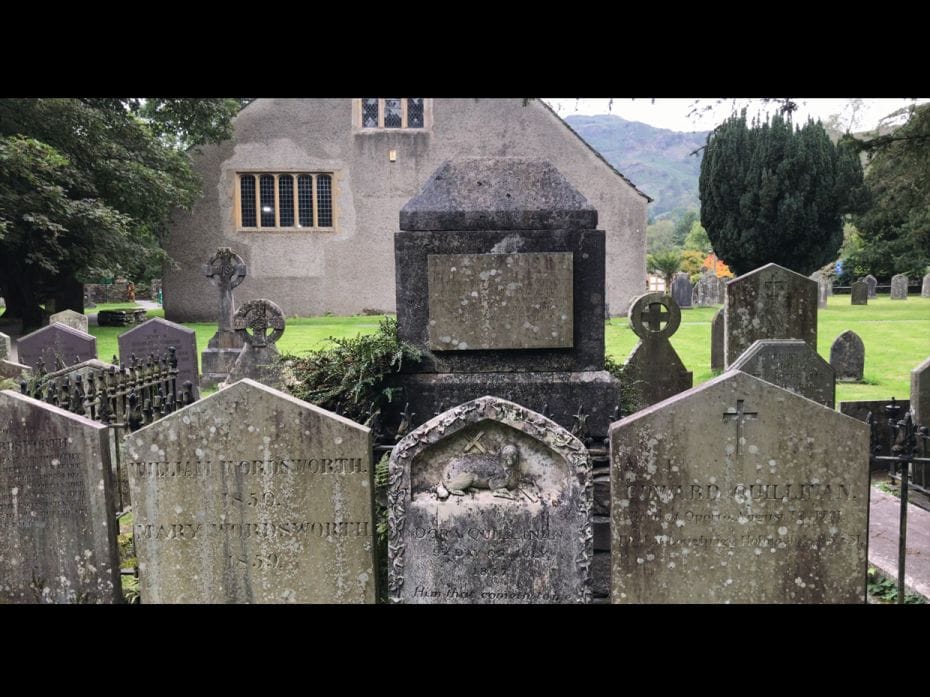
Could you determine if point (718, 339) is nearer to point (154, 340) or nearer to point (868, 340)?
point (868, 340)

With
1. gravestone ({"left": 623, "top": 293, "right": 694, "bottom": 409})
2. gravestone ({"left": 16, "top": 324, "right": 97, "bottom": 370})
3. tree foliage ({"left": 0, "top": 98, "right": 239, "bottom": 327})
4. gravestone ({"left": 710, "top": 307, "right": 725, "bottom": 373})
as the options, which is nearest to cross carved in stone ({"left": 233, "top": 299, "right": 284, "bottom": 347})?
gravestone ({"left": 16, "top": 324, "right": 97, "bottom": 370})

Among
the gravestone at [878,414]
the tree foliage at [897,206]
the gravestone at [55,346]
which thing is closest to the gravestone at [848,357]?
the tree foliage at [897,206]

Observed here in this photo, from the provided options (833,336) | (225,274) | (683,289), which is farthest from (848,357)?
(683,289)

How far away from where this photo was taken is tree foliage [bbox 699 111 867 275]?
26938 mm

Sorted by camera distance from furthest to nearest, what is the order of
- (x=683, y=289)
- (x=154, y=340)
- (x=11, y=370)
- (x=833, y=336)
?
(x=683, y=289) < (x=833, y=336) < (x=154, y=340) < (x=11, y=370)

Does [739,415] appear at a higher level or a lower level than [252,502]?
higher

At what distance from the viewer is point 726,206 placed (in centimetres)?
2825

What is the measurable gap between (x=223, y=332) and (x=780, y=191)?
20935 millimetres

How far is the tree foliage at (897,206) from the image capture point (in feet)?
31.6

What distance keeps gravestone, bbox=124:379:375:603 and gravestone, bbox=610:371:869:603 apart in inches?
55.7

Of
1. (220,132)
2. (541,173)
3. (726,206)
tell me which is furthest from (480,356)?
(726,206)

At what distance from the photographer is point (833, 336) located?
18406mm

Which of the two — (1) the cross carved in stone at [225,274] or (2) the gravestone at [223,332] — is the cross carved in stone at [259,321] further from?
(1) the cross carved in stone at [225,274]

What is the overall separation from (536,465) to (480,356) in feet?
6.80
